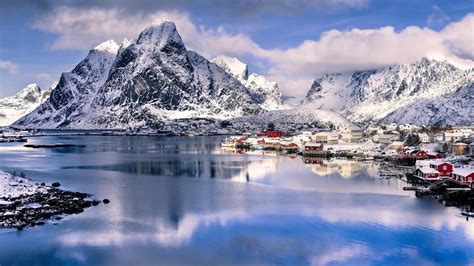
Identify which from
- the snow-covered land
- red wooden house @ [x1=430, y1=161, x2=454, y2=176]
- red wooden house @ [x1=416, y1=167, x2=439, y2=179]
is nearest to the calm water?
red wooden house @ [x1=416, y1=167, x2=439, y2=179]

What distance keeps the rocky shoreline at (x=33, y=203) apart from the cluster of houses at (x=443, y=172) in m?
24.1

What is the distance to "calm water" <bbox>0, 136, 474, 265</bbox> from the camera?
76.4 feet

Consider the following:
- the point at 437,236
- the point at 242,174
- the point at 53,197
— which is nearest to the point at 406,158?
the point at 242,174

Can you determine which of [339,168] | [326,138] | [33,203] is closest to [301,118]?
[326,138]

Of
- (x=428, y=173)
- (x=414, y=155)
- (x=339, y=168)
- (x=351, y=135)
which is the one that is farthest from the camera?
(x=351, y=135)

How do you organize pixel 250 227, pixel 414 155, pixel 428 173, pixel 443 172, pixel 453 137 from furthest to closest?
pixel 453 137, pixel 414 155, pixel 428 173, pixel 443 172, pixel 250 227

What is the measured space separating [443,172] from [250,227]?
20.1 meters

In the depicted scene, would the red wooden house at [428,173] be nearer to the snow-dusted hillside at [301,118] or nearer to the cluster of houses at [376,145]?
the cluster of houses at [376,145]

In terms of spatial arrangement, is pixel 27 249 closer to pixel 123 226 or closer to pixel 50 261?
pixel 50 261

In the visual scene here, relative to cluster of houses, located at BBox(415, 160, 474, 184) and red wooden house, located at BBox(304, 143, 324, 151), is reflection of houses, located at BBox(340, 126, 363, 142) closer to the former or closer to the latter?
red wooden house, located at BBox(304, 143, 324, 151)

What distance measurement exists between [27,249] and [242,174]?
28.4 meters

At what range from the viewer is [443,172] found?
41.4m

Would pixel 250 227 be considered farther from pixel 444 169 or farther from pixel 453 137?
pixel 453 137

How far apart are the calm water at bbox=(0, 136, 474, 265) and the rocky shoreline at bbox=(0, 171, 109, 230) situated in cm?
120
